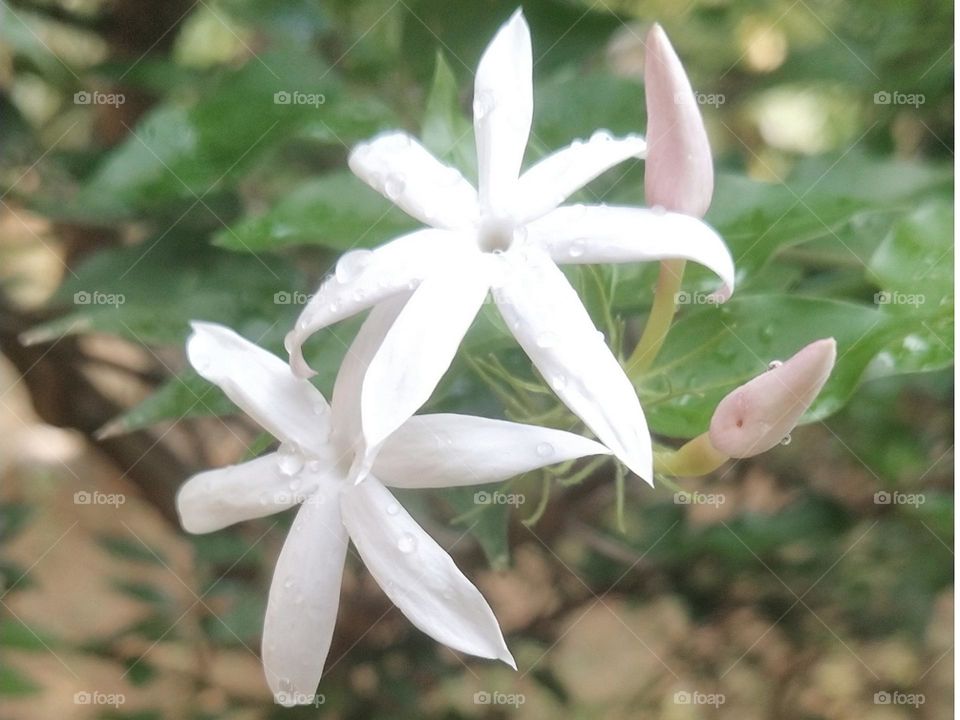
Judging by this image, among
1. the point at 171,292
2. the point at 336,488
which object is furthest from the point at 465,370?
the point at 171,292

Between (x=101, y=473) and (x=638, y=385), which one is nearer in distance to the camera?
(x=638, y=385)

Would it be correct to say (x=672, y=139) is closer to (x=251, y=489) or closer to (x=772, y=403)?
(x=772, y=403)

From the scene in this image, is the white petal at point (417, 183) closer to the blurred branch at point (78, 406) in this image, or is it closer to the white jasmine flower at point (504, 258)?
the white jasmine flower at point (504, 258)

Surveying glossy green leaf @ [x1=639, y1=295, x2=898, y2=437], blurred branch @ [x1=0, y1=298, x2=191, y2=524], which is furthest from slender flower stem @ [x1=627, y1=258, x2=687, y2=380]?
blurred branch @ [x1=0, y1=298, x2=191, y2=524]

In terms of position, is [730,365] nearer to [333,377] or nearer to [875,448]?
[333,377]

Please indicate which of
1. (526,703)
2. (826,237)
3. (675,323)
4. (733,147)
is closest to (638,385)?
(675,323)

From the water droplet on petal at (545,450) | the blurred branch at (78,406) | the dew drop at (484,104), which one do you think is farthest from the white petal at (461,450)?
the blurred branch at (78,406)
